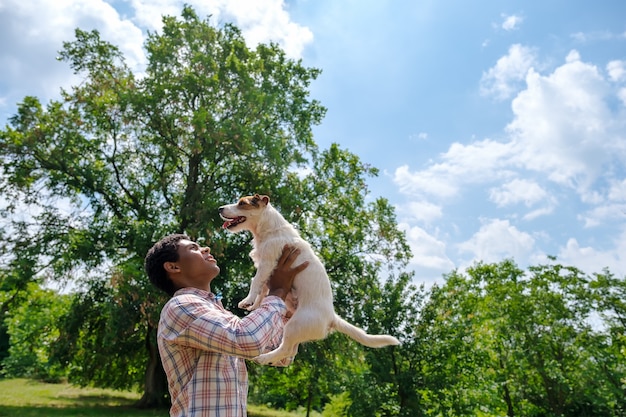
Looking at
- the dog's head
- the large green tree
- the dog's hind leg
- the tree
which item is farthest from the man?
the tree

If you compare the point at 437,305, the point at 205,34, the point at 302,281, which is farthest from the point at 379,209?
the point at 302,281

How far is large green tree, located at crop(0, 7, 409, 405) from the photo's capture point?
16.8m

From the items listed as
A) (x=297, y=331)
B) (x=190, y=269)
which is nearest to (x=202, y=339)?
(x=190, y=269)

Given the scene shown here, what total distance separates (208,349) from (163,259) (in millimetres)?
665

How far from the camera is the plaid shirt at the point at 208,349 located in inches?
87.5

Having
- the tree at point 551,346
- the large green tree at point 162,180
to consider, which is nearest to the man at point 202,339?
the large green tree at point 162,180

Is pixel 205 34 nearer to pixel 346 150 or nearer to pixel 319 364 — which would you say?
pixel 346 150

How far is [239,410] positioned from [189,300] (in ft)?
1.98

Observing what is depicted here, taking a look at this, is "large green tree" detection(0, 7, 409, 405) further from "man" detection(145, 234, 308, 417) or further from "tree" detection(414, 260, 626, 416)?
"man" detection(145, 234, 308, 417)

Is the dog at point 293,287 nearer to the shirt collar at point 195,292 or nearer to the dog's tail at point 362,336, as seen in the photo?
the dog's tail at point 362,336

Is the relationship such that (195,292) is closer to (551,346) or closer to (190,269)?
(190,269)

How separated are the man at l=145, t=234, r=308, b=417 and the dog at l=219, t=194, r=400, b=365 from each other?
54 cm

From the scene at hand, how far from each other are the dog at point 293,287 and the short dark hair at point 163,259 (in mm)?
645

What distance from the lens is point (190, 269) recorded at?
2656 mm
